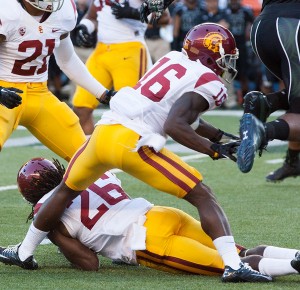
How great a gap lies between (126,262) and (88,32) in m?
4.18

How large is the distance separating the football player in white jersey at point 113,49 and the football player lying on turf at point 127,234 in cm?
351

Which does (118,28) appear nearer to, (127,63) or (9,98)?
(127,63)

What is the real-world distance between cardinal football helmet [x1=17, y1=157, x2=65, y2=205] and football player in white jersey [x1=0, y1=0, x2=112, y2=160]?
2.15ft

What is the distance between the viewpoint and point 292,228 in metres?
6.31

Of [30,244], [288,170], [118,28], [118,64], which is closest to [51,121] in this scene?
[30,244]

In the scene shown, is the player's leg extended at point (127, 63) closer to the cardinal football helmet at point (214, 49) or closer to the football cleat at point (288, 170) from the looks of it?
the football cleat at point (288, 170)

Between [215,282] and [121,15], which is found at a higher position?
[215,282]

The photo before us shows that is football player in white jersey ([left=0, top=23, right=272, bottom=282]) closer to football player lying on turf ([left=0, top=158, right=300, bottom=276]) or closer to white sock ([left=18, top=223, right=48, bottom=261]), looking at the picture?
white sock ([left=18, top=223, right=48, bottom=261])

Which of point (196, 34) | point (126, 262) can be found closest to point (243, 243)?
point (126, 262)

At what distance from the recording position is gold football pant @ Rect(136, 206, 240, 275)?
4.88 metres

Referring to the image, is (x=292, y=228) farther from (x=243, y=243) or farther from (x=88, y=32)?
(x=88, y=32)

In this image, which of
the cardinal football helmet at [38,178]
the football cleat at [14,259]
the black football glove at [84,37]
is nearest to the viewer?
the football cleat at [14,259]

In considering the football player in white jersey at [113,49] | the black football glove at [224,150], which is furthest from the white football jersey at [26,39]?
the football player in white jersey at [113,49]

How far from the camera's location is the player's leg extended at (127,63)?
8938mm
